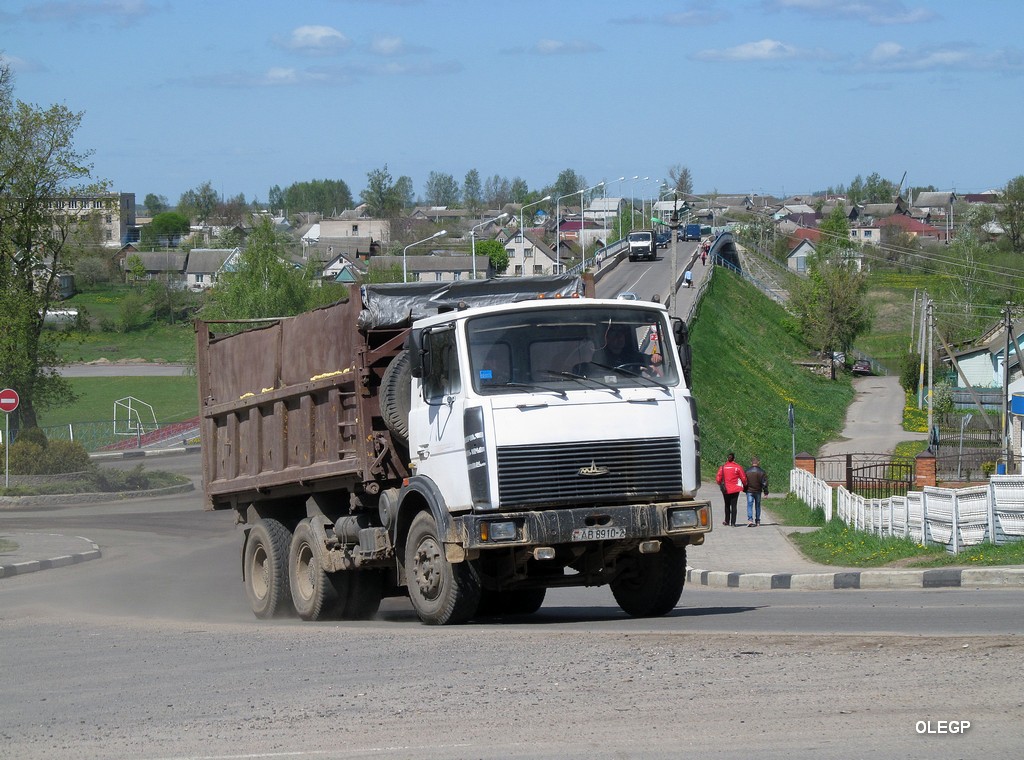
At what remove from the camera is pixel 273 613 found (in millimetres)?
14164

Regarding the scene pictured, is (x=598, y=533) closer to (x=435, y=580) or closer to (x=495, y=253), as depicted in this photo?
(x=435, y=580)

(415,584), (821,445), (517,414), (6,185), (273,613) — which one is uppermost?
(6,185)

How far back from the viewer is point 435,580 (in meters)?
10.9

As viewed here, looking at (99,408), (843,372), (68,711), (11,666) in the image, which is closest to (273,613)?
(11,666)

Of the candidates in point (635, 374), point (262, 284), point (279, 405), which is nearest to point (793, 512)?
point (279, 405)

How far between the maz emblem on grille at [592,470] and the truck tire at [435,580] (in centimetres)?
129

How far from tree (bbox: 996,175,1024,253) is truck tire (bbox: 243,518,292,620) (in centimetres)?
13682

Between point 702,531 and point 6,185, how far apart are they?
34.8 meters

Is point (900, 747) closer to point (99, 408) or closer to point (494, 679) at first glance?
point (494, 679)

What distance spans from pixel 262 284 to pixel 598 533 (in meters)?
59.8

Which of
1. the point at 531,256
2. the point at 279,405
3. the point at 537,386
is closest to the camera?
the point at 537,386

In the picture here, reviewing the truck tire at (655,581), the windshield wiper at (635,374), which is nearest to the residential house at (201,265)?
the truck tire at (655,581)

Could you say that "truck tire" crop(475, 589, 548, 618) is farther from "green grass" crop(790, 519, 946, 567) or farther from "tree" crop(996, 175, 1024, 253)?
"tree" crop(996, 175, 1024, 253)

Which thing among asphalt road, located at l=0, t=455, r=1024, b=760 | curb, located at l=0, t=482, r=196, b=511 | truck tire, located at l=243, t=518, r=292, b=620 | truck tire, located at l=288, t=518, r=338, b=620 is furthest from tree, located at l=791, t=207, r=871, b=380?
asphalt road, located at l=0, t=455, r=1024, b=760
